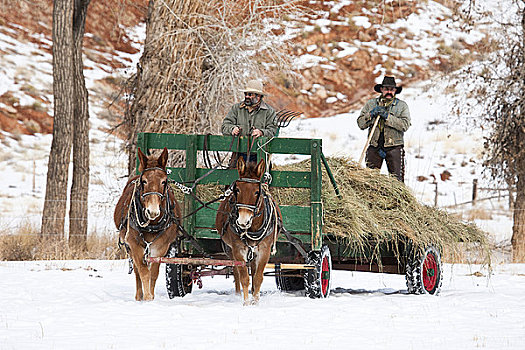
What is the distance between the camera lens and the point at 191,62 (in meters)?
13.0

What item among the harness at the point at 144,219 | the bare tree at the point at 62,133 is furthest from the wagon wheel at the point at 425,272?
the bare tree at the point at 62,133

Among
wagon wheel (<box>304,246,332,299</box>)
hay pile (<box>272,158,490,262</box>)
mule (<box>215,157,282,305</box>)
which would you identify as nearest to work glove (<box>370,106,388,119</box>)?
hay pile (<box>272,158,490,262</box>)

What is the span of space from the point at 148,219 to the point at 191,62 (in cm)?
659

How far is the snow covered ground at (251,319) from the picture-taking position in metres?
5.38

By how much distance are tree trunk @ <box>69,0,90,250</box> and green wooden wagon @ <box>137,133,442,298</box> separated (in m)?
7.40

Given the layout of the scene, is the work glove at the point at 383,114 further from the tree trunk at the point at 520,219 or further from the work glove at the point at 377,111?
the tree trunk at the point at 520,219

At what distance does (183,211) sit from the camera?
7777 millimetres

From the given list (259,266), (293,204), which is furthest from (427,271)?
(259,266)

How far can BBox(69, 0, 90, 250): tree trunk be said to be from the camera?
49.5ft

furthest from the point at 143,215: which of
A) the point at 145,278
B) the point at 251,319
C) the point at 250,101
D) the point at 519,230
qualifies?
the point at 519,230

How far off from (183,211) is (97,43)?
4343cm

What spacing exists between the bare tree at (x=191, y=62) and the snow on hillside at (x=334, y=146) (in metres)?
1.68

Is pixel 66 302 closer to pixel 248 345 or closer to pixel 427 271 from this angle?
pixel 248 345

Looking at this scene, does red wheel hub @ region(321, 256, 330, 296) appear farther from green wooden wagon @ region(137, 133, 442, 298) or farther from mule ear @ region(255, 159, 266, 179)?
mule ear @ region(255, 159, 266, 179)
